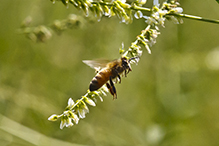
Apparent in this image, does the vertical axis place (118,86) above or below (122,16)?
above

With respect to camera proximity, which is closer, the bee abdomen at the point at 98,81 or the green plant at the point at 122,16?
the green plant at the point at 122,16

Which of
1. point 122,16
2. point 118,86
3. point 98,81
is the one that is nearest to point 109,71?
point 98,81

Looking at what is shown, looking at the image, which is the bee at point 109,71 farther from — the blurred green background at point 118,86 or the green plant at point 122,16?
the blurred green background at point 118,86

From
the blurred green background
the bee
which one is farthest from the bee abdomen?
the blurred green background

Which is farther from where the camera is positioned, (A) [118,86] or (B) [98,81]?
(A) [118,86]

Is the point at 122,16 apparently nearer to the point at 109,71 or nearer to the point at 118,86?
the point at 109,71

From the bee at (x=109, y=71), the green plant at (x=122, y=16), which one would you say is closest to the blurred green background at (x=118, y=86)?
the bee at (x=109, y=71)

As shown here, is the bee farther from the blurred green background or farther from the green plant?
the blurred green background
